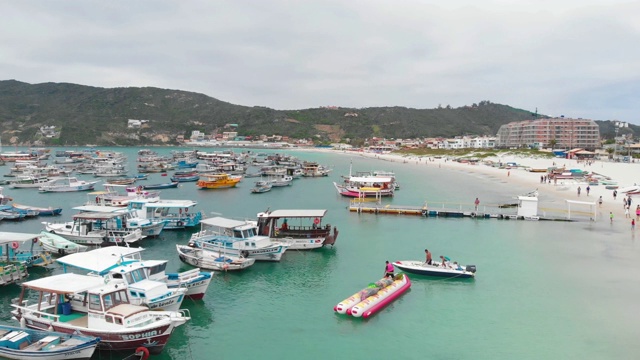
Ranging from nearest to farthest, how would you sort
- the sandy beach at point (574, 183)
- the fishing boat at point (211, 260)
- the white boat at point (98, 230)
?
the fishing boat at point (211, 260), the white boat at point (98, 230), the sandy beach at point (574, 183)

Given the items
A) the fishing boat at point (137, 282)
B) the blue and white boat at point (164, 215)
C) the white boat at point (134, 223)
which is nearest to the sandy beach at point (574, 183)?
the blue and white boat at point (164, 215)

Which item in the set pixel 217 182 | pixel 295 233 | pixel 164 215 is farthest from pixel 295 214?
pixel 217 182

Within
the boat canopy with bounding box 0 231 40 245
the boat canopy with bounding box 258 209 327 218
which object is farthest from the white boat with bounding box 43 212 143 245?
the boat canopy with bounding box 258 209 327 218

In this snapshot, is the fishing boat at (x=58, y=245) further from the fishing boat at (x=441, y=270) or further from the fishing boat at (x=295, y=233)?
the fishing boat at (x=441, y=270)

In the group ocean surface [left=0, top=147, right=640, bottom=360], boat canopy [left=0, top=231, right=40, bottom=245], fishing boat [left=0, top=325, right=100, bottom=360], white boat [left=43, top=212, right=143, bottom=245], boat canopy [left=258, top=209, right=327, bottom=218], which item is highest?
boat canopy [left=258, top=209, right=327, bottom=218]

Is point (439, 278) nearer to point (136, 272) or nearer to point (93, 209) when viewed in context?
point (136, 272)

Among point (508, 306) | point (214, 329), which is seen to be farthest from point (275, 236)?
point (508, 306)

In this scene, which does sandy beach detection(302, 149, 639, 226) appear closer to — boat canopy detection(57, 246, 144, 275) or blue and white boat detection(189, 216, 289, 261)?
blue and white boat detection(189, 216, 289, 261)
